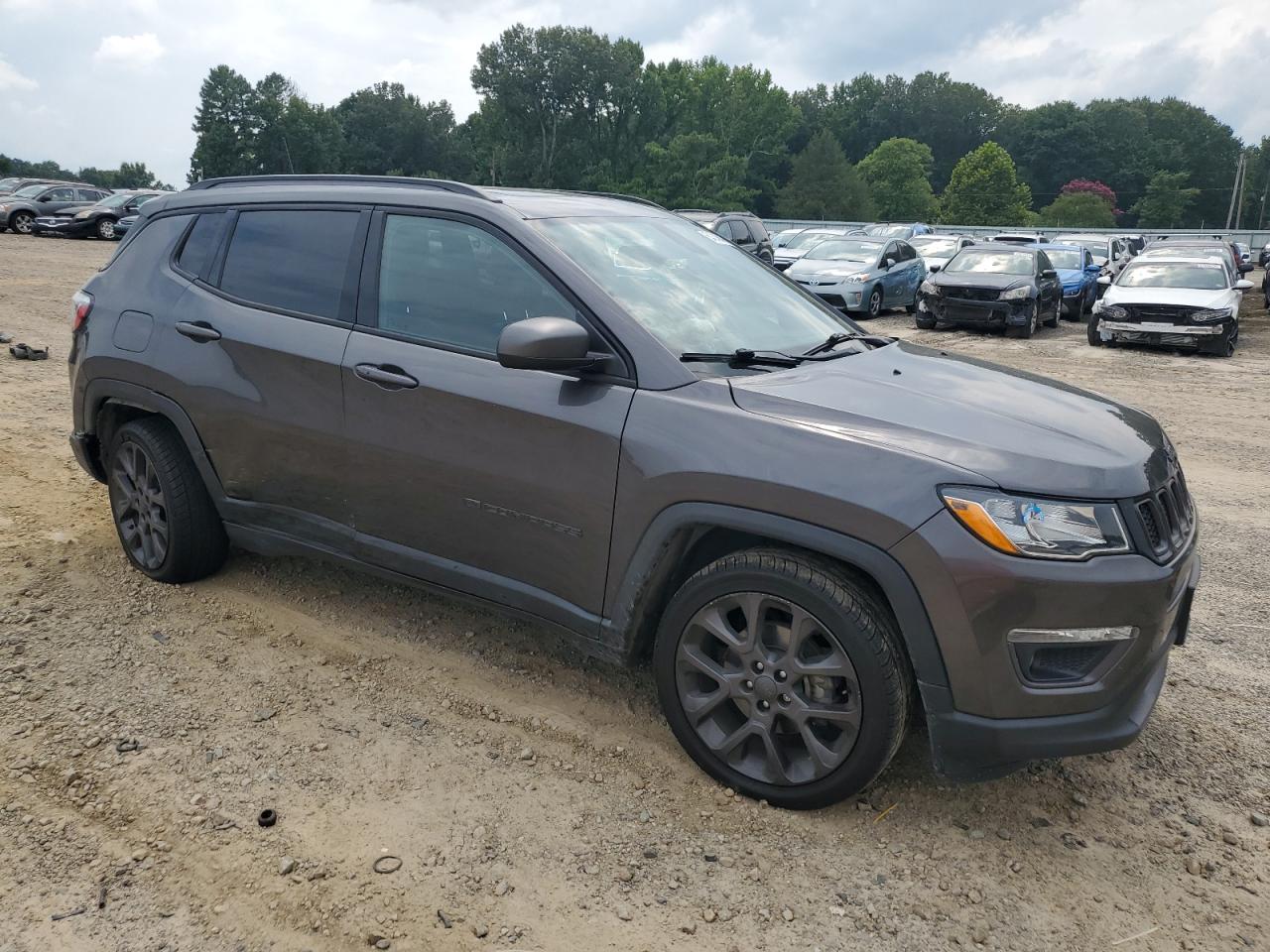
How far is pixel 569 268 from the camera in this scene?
3.13 metres

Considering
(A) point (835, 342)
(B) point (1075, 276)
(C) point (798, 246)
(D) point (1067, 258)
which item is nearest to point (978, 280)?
(B) point (1075, 276)

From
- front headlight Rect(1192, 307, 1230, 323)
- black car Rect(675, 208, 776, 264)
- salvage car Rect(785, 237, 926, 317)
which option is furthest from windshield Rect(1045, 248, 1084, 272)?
black car Rect(675, 208, 776, 264)

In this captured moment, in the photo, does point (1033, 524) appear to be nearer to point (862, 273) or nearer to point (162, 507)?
point (162, 507)

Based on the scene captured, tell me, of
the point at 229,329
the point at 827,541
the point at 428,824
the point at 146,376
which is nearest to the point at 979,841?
the point at 827,541

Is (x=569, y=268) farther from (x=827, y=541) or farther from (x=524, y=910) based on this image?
(x=524, y=910)

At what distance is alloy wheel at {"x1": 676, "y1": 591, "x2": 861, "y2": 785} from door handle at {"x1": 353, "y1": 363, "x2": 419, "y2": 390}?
132 centimetres

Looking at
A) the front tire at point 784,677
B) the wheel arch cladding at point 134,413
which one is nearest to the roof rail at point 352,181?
the wheel arch cladding at point 134,413

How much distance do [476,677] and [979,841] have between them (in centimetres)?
186

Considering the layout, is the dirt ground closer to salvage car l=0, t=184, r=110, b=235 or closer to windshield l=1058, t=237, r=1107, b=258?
windshield l=1058, t=237, r=1107, b=258

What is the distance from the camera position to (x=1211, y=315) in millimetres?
13727

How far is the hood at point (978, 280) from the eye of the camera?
15641 mm

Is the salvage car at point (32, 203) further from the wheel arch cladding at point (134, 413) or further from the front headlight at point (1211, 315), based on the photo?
the front headlight at point (1211, 315)

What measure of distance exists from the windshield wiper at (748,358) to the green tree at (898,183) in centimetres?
8523

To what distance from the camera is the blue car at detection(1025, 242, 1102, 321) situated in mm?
18750
